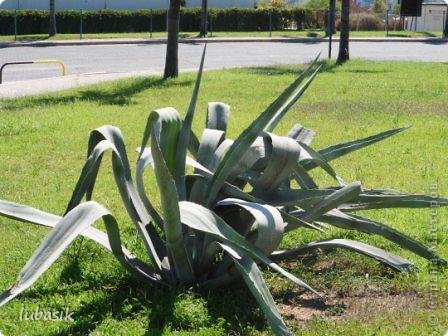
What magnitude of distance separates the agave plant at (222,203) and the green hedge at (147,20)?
33.3 meters

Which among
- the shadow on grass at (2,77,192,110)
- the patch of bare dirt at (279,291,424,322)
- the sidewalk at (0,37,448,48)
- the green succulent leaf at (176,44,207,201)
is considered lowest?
the sidewalk at (0,37,448,48)

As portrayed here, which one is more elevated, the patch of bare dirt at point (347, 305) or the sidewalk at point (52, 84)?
the patch of bare dirt at point (347, 305)

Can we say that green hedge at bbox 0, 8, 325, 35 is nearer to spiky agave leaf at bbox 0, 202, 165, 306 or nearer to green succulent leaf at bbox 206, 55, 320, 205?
green succulent leaf at bbox 206, 55, 320, 205

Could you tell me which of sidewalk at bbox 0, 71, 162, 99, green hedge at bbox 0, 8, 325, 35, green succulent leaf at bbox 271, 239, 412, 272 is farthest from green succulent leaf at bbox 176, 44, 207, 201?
green hedge at bbox 0, 8, 325, 35

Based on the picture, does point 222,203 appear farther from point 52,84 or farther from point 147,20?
point 147,20

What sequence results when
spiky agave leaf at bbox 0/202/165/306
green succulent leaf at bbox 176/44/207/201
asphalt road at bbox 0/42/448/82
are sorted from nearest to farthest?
spiky agave leaf at bbox 0/202/165/306
green succulent leaf at bbox 176/44/207/201
asphalt road at bbox 0/42/448/82

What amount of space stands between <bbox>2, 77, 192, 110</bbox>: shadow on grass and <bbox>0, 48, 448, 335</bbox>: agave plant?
8.15m

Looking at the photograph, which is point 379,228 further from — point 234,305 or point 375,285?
point 234,305

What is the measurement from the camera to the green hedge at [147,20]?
122 feet

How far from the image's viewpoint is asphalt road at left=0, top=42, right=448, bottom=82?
21.9 m

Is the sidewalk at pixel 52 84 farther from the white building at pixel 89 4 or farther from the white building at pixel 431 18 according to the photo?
the white building at pixel 431 18

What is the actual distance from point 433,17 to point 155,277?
47820 mm

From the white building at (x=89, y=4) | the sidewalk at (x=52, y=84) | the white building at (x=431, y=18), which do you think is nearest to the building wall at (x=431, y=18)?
the white building at (x=431, y=18)

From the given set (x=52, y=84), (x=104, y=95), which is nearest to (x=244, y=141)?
(x=104, y=95)
